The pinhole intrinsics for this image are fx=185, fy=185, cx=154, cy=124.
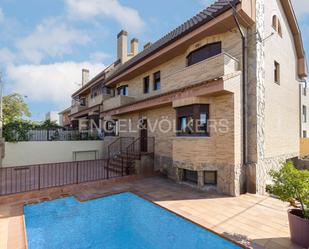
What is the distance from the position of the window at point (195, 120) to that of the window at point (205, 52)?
8.93ft

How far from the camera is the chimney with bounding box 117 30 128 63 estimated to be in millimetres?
18812

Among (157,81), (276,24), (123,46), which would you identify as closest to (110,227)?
(157,81)

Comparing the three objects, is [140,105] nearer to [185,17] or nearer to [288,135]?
[185,17]

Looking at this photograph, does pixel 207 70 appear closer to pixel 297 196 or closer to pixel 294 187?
pixel 294 187

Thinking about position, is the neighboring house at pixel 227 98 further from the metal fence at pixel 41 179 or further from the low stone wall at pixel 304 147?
the low stone wall at pixel 304 147

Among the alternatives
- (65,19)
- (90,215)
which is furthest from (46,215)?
(65,19)

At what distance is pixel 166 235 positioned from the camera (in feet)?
16.7

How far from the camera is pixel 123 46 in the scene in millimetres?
18812

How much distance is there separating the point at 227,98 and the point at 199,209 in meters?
4.68

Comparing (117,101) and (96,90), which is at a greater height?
(96,90)

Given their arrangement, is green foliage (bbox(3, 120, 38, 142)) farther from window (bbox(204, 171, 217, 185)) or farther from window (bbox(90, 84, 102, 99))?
window (bbox(204, 171, 217, 185))

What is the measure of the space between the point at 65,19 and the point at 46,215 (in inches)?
392

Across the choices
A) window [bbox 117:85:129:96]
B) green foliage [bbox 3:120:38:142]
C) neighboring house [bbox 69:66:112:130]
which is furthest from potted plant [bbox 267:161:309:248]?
neighboring house [bbox 69:66:112:130]

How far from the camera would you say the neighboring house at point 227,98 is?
311 inches
